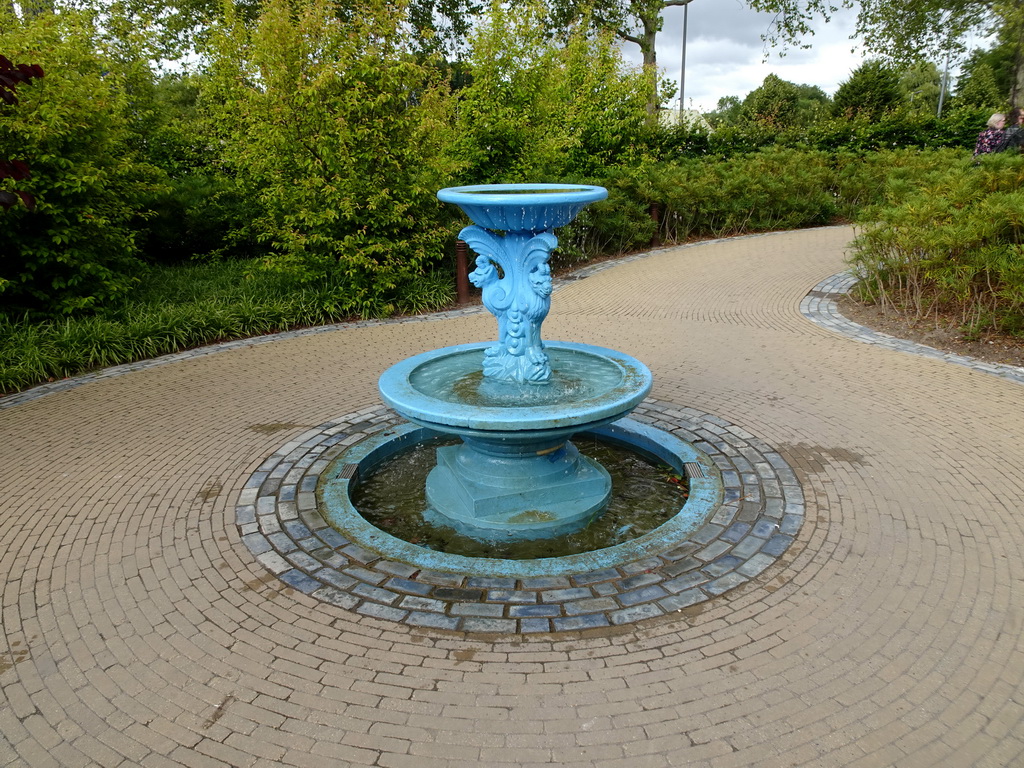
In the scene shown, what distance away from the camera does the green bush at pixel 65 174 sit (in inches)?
333

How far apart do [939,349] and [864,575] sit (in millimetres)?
5518

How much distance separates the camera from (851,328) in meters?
9.45

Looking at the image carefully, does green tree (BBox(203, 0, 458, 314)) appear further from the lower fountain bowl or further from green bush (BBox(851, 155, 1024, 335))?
green bush (BBox(851, 155, 1024, 335))

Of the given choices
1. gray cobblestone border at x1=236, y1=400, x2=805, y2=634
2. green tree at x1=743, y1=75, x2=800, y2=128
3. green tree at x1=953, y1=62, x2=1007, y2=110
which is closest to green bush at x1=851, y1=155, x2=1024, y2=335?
gray cobblestone border at x1=236, y1=400, x2=805, y2=634

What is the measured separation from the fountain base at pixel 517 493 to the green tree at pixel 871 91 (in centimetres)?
2778

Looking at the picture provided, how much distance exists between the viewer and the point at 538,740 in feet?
9.93

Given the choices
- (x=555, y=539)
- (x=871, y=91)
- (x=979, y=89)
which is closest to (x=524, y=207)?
(x=555, y=539)

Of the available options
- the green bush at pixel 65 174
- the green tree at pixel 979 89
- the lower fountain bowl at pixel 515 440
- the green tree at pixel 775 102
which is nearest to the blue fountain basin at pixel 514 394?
the lower fountain bowl at pixel 515 440

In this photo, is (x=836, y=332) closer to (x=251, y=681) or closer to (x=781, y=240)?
(x=781, y=240)

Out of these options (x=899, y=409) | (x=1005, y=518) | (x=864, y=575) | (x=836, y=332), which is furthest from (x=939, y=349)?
(x=864, y=575)

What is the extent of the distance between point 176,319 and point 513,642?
7.30 meters

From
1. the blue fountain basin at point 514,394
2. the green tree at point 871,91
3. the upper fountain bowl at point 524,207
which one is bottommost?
the blue fountain basin at point 514,394

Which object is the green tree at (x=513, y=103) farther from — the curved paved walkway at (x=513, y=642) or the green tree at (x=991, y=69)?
the green tree at (x=991, y=69)

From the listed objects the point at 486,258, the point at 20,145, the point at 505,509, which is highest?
the point at 20,145
